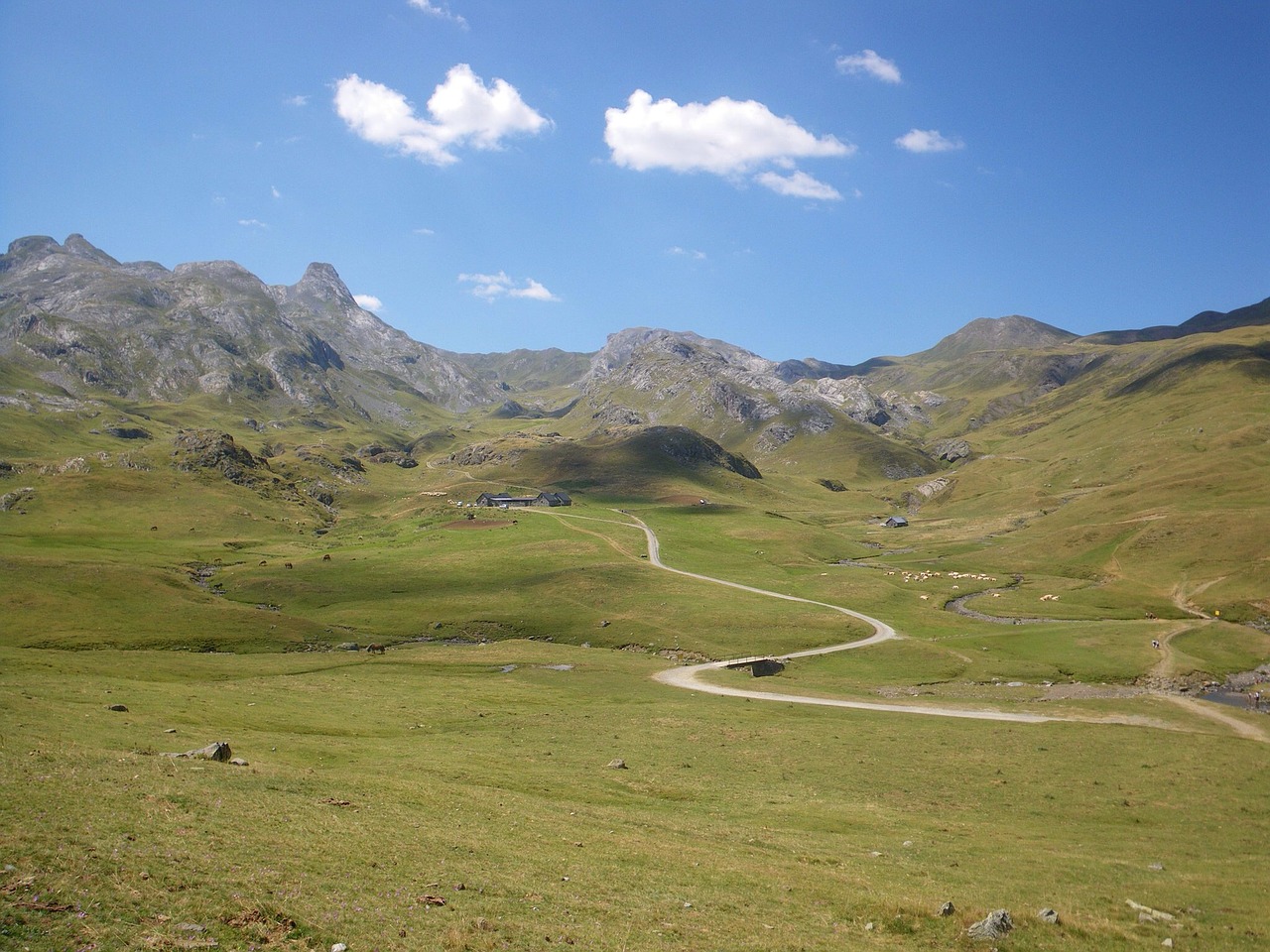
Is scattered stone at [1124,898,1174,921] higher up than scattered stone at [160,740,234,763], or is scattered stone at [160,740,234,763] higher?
scattered stone at [160,740,234,763]

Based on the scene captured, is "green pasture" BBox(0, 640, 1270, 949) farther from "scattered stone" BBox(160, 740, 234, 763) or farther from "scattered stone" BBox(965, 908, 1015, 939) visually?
"scattered stone" BBox(160, 740, 234, 763)

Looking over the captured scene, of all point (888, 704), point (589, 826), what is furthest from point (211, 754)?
point (888, 704)

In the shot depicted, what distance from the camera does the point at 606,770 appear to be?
42188mm

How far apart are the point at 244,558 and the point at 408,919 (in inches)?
6143

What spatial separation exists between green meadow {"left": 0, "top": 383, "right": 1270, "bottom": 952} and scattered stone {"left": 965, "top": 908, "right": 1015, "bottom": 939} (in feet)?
1.50

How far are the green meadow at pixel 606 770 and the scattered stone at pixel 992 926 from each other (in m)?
0.46

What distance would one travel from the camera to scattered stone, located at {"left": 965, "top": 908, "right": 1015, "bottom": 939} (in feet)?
70.4

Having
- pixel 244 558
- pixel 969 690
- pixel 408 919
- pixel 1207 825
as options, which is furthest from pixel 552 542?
pixel 408 919

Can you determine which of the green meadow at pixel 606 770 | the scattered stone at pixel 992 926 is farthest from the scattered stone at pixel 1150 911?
the scattered stone at pixel 992 926

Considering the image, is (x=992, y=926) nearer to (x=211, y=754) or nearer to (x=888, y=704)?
(x=211, y=754)

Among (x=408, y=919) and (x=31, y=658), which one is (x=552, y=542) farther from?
(x=408, y=919)

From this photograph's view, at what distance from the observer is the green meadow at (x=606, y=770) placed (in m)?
19.4

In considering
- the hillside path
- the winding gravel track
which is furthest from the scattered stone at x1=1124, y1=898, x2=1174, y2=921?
the winding gravel track

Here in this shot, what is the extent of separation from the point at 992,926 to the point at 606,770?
24.4 metres
